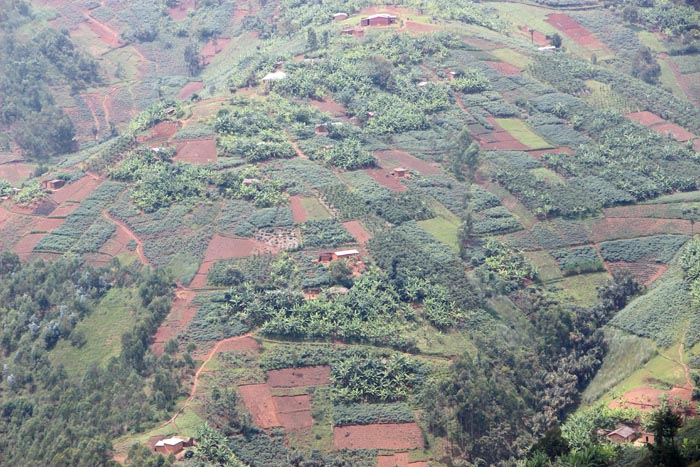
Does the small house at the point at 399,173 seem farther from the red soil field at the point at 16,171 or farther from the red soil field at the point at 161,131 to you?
the red soil field at the point at 16,171

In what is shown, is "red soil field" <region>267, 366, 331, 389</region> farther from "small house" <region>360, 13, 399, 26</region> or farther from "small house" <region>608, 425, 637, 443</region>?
"small house" <region>360, 13, 399, 26</region>

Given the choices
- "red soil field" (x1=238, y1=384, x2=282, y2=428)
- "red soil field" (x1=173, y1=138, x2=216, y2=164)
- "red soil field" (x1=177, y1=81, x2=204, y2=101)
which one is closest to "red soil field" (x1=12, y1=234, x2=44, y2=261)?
"red soil field" (x1=173, y1=138, x2=216, y2=164)

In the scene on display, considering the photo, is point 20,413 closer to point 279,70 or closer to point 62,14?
point 279,70

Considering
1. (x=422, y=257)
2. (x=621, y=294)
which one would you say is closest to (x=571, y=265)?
(x=621, y=294)

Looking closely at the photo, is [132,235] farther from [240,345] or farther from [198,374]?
[198,374]

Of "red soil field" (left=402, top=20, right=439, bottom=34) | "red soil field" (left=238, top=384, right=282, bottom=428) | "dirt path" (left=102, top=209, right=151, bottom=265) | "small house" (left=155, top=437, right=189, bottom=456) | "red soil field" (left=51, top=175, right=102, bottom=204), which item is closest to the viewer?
"small house" (left=155, top=437, right=189, bottom=456)

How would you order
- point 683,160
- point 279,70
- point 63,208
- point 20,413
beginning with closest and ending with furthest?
point 20,413
point 63,208
point 683,160
point 279,70

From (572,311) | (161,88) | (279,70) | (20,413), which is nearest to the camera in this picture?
(20,413)

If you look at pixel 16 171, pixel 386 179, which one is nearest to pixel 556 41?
pixel 386 179
